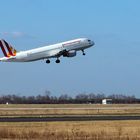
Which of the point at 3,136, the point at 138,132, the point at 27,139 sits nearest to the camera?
the point at 27,139

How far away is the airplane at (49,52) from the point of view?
10281 centimetres

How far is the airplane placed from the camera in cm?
10281

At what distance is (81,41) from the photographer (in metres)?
103

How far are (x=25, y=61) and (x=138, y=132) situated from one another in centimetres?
6214

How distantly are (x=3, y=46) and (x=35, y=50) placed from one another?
890 centimetres

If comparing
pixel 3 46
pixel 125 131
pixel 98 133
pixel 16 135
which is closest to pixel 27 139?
pixel 16 135

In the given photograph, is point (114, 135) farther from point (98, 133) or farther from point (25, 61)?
point (25, 61)

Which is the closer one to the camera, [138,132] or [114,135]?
[114,135]

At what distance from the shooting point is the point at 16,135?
43.3m

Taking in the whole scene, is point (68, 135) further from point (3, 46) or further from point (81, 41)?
point (3, 46)

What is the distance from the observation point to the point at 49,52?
107 metres

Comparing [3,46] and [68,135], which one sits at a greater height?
[3,46]

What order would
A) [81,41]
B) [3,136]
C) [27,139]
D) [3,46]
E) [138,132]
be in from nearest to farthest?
[27,139]
[3,136]
[138,132]
[81,41]
[3,46]

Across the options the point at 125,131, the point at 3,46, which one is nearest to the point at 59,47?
the point at 3,46
